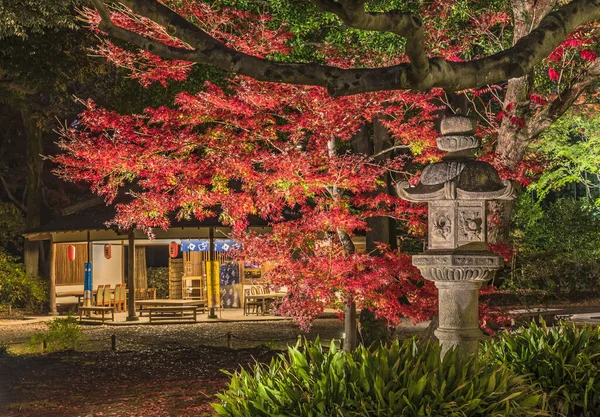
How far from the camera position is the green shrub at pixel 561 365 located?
26.7 ft

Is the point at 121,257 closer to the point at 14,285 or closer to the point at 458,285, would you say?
the point at 14,285

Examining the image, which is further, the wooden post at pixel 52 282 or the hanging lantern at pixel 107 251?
the hanging lantern at pixel 107 251

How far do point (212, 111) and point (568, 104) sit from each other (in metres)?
5.06

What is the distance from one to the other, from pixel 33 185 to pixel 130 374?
61.6 ft

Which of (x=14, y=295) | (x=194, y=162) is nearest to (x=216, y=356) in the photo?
(x=194, y=162)

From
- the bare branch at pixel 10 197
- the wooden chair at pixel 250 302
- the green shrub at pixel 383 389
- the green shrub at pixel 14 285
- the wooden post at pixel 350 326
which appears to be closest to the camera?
the green shrub at pixel 383 389

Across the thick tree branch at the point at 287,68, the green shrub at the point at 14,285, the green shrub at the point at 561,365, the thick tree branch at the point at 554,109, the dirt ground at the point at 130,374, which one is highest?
the thick tree branch at the point at 554,109

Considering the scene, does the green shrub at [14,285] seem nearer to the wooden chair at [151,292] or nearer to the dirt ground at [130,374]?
the wooden chair at [151,292]

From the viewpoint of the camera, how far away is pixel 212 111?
12.3 meters

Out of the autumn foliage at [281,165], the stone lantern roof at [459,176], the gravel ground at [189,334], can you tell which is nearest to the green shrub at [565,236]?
the gravel ground at [189,334]

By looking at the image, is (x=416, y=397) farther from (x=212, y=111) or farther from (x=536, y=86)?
(x=536, y=86)

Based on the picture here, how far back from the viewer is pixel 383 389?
6.46 metres

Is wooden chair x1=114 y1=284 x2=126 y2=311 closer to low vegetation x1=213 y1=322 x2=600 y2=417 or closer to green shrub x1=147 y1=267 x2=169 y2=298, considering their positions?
green shrub x1=147 y1=267 x2=169 y2=298

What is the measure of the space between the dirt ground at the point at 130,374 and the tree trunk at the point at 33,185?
923 centimetres
